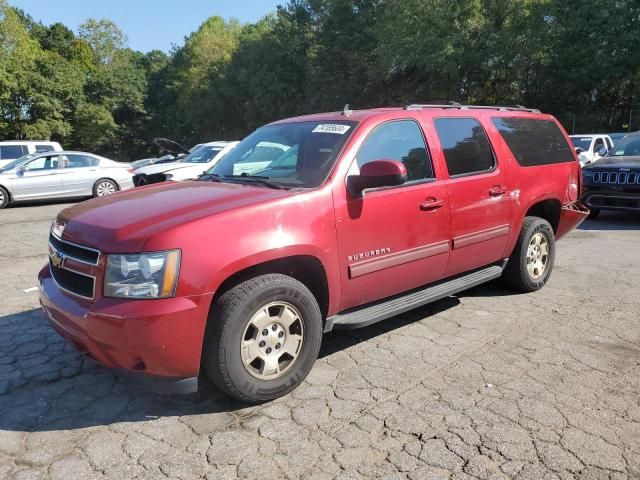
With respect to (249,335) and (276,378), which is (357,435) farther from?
(249,335)

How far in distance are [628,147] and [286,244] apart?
977 centimetres

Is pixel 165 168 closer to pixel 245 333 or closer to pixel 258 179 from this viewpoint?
pixel 258 179

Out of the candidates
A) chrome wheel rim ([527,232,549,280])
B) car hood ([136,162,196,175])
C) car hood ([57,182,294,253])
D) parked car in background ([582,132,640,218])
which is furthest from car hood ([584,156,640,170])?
car hood ([136,162,196,175])

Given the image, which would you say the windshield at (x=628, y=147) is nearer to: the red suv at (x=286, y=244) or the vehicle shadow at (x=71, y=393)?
the red suv at (x=286, y=244)

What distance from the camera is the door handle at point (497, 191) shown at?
472cm

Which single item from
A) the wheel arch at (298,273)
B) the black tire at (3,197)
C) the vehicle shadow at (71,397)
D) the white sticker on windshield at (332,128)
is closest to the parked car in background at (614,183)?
the white sticker on windshield at (332,128)

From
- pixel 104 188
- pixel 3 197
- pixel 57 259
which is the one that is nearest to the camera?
pixel 57 259

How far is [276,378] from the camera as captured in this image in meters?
3.37

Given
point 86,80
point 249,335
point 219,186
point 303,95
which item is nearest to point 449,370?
point 249,335

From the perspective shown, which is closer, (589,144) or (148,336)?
(148,336)

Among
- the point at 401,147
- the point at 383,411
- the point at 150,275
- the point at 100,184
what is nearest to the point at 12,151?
the point at 100,184

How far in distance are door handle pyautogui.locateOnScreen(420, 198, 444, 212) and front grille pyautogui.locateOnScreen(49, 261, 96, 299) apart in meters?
2.38

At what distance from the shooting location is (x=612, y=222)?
1015 cm

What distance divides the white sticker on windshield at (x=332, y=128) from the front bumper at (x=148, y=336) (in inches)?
65.9
